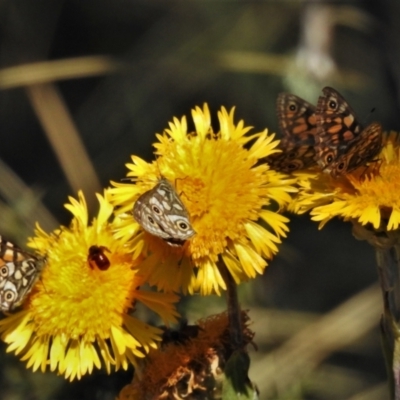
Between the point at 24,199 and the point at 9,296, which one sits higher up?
the point at 24,199

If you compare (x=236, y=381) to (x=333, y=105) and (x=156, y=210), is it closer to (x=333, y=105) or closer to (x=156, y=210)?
(x=156, y=210)

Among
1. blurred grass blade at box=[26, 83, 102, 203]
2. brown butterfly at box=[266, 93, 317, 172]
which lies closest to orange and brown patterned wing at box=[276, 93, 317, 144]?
brown butterfly at box=[266, 93, 317, 172]

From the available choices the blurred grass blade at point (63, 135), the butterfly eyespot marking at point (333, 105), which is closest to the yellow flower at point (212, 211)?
the butterfly eyespot marking at point (333, 105)

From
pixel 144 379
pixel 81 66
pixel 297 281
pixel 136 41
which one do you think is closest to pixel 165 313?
pixel 144 379

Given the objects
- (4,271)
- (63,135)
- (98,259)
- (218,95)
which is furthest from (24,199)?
(98,259)

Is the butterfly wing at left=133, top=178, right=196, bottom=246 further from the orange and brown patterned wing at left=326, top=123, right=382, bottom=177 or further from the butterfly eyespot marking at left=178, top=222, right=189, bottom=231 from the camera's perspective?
the orange and brown patterned wing at left=326, top=123, right=382, bottom=177

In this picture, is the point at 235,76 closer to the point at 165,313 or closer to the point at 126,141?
the point at 126,141

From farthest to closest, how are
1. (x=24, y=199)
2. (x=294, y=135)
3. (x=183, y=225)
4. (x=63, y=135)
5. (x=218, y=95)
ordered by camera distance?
1. (x=218, y=95)
2. (x=63, y=135)
3. (x=24, y=199)
4. (x=294, y=135)
5. (x=183, y=225)

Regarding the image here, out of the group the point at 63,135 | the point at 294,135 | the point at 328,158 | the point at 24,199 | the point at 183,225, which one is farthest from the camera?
the point at 63,135
